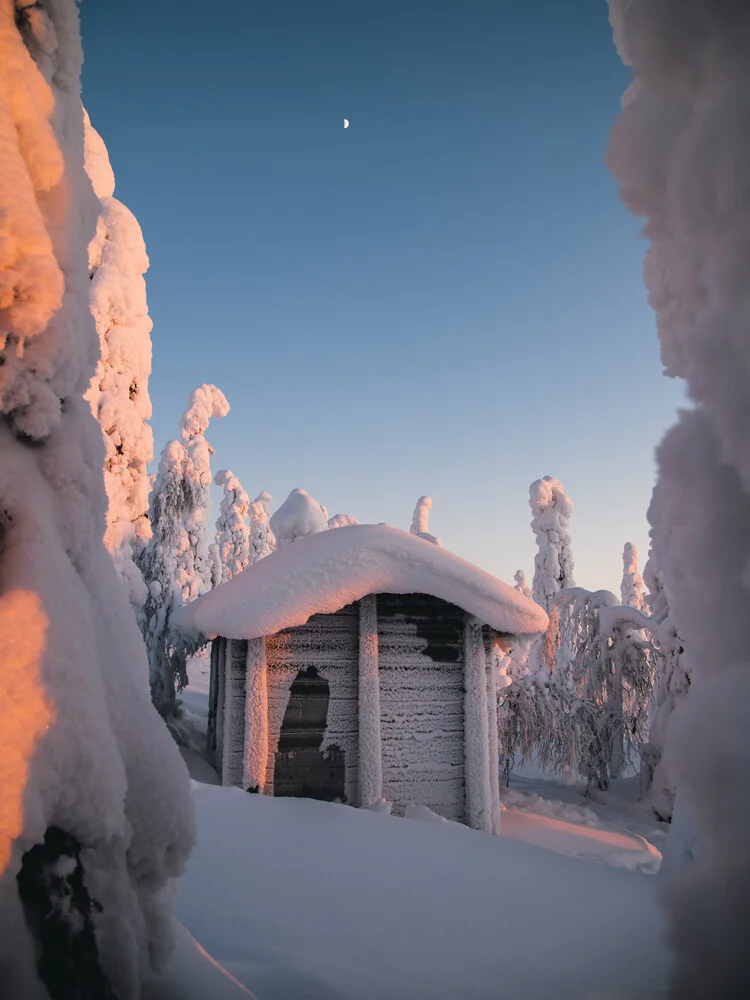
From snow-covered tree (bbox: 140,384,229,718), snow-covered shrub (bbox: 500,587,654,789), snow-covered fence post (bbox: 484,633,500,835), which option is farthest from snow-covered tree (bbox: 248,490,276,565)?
snow-covered fence post (bbox: 484,633,500,835)

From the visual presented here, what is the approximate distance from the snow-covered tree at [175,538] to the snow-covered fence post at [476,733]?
24.2ft

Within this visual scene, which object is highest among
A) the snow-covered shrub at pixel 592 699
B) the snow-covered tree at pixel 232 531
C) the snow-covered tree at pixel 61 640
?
the snow-covered tree at pixel 232 531

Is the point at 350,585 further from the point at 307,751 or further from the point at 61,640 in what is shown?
the point at 61,640

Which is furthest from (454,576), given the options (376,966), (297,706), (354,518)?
(354,518)

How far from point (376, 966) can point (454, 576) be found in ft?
14.3

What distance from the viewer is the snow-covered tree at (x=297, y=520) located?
13.0 metres

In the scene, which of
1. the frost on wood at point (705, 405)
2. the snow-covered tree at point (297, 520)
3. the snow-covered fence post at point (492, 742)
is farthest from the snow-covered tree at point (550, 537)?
the frost on wood at point (705, 405)

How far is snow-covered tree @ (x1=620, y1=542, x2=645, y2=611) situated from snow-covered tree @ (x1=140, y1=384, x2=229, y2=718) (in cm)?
3844

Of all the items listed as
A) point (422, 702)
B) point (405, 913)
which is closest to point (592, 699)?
point (422, 702)

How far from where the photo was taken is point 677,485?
1.66 m

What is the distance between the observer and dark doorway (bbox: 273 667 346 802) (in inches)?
257

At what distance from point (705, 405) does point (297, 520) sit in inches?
465

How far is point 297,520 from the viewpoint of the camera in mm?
13039

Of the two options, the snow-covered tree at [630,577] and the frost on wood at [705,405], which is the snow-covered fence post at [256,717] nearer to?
the frost on wood at [705,405]
